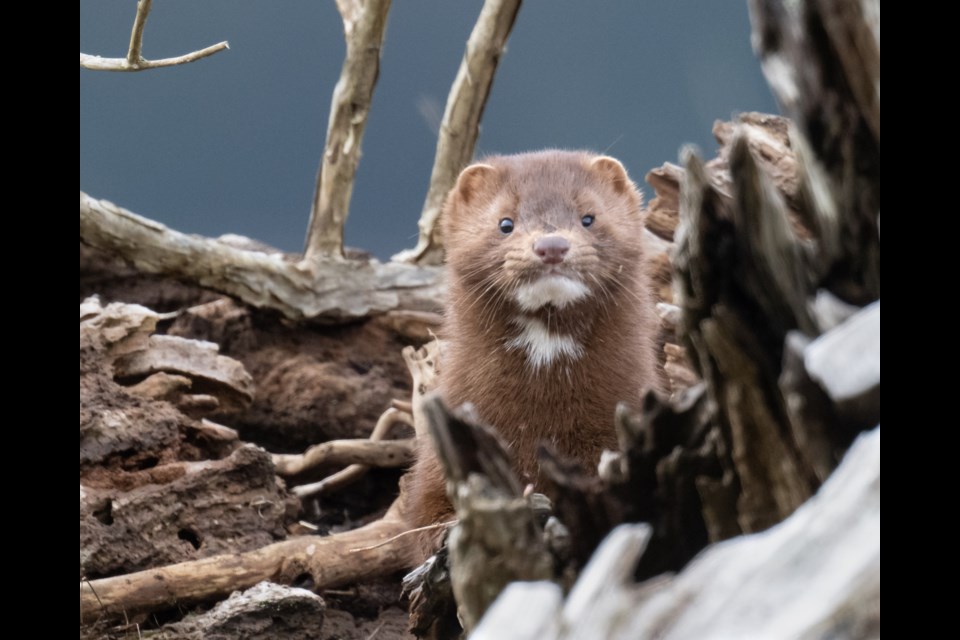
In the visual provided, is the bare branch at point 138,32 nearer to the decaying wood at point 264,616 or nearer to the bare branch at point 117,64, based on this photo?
the bare branch at point 117,64

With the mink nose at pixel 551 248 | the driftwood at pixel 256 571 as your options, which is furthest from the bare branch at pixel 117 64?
the driftwood at pixel 256 571

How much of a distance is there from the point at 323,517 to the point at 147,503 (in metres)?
1.29

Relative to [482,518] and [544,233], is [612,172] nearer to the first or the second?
[544,233]

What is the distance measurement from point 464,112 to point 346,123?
704mm

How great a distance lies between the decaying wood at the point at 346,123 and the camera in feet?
19.2

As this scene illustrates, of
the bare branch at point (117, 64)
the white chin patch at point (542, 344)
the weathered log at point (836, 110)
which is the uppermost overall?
the bare branch at point (117, 64)

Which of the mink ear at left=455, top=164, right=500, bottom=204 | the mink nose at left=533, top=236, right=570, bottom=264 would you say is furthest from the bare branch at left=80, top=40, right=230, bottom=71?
the mink nose at left=533, top=236, right=570, bottom=264

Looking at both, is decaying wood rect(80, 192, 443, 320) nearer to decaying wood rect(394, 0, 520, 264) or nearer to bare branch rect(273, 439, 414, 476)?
decaying wood rect(394, 0, 520, 264)

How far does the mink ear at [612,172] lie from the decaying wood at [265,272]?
8.77 feet

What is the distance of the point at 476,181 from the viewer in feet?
11.9

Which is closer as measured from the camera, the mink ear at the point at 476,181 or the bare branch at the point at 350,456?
the mink ear at the point at 476,181

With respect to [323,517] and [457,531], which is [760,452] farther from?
[323,517]
